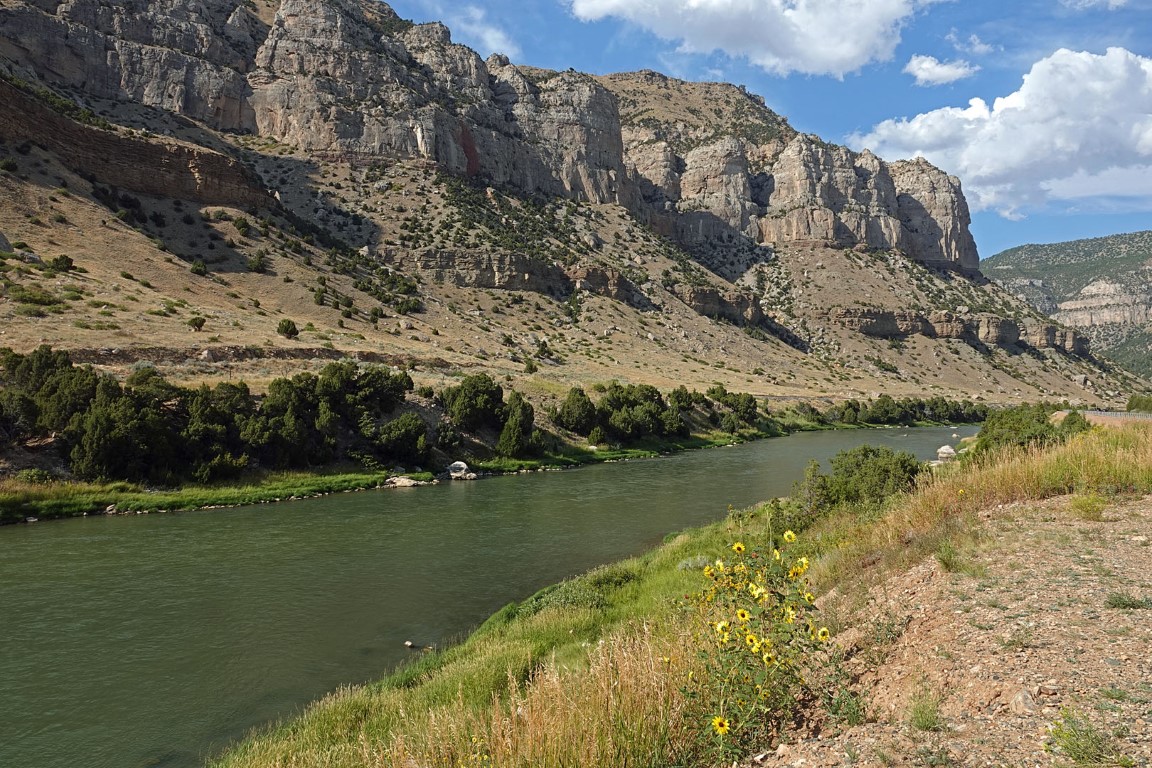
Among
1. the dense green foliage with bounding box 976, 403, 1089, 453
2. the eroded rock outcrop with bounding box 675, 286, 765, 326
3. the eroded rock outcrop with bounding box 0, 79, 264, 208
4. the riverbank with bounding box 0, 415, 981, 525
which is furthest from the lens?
the eroded rock outcrop with bounding box 675, 286, 765, 326

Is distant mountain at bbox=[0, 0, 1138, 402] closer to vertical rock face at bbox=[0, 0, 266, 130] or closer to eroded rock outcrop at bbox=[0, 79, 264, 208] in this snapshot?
eroded rock outcrop at bbox=[0, 79, 264, 208]

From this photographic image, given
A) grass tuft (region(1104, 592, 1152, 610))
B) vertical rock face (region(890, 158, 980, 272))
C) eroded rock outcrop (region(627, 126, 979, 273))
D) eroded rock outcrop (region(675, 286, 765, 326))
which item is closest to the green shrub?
grass tuft (region(1104, 592, 1152, 610))

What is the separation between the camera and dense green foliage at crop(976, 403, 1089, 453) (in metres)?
17.4

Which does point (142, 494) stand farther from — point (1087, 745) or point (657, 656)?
point (1087, 745)

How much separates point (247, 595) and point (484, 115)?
12605 centimetres

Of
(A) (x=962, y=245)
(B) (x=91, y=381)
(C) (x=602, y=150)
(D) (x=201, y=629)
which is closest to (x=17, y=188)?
(B) (x=91, y=381)

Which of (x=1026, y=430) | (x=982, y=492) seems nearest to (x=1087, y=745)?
(x=982, y=492)

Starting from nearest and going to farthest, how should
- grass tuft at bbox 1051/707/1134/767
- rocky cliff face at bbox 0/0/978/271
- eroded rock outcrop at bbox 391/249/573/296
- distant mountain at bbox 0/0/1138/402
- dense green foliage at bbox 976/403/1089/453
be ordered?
grass tuft at bbox 1051/707/1134/767
dense green foliage at bbox 976/403/1089/453
distant mountain at bbox 0/0/1138/402
eroded rock outcrop at bbox 391/249/573/296
rocky cliff face at bbox 0/0/978/271

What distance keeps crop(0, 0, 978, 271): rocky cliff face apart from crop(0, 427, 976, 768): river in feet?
309

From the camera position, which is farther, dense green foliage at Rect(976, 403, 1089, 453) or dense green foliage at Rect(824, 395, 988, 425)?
dense green foliage at Rect(824, 395, 988, 425)

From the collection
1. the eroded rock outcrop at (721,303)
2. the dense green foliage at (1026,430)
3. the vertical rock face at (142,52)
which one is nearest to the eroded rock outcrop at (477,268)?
the eroded rock outcrop at (721,303)

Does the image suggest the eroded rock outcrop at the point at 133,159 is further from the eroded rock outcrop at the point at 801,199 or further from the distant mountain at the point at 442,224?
the eroded rock outcrop at the point at 801,199

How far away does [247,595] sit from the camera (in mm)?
15562

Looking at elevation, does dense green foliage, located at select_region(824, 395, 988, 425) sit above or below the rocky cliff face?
below
